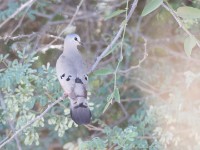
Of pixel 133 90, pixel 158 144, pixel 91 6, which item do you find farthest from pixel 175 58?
pixel 158 144

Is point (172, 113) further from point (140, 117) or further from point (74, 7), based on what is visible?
point (74, 7)

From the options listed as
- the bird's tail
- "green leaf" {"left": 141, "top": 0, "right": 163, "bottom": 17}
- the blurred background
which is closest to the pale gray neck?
the blurred background

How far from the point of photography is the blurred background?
3.54 metres

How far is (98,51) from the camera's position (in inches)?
178

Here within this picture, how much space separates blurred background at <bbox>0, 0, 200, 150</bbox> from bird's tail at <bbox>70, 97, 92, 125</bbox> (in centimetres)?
18

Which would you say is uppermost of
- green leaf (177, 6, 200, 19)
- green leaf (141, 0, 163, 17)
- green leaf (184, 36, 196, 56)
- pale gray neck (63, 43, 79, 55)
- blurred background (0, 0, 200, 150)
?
green leaf (141, 0, 163, 17)

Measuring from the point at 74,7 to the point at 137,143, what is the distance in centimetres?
134

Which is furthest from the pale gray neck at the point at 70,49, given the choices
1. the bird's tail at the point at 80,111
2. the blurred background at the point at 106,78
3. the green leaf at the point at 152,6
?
the green leaf at the point at 152,6

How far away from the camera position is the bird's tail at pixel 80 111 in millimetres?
3129

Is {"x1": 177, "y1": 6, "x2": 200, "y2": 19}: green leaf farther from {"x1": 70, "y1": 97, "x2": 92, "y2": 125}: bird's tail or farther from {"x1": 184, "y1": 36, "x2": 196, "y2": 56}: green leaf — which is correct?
{"x1": 70, "y1": 97, "x2": 92, "y2": 125}: bird's tail

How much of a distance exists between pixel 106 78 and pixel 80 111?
50.6 inches

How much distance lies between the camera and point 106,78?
14.5 ft

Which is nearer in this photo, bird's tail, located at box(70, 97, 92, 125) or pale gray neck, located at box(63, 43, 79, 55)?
bird's tail, located at box(70, 97, 92, 125)

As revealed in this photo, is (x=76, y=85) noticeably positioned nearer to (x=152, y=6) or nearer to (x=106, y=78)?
(x=152, y=6)
